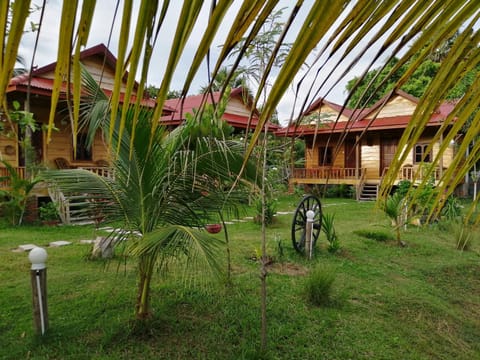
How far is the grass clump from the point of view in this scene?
25.0 feet

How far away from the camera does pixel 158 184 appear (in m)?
2.87

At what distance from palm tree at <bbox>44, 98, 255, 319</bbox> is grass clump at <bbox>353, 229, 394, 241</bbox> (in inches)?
221

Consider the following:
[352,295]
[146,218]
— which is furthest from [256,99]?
[352,295]

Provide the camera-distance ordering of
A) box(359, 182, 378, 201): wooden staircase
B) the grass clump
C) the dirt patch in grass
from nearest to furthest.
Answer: the dirt patch in grass < the grass clump < box(359, 182, 378, 201): wooden staircase

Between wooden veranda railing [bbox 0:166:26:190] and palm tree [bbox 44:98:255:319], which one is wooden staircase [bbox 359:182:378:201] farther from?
palm tree [bbox 44:98:255:319]

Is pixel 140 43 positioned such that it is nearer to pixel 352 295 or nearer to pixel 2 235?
pixel 352 295

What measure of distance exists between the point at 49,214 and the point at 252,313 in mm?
7142

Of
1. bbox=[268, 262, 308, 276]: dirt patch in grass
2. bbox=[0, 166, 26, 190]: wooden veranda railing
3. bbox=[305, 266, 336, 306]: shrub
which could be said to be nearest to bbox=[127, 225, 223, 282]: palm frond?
bbox=[305, 266, 336, 306]: shrub

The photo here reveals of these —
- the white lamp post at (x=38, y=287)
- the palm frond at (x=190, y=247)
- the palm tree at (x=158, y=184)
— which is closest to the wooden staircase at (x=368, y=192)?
the palm tree at (x=158, y=184)

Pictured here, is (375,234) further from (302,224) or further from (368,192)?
(368,192)

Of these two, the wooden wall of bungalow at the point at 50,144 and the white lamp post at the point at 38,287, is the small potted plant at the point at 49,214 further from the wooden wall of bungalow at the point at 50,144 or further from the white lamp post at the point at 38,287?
the white lamp post at the point at 38,287

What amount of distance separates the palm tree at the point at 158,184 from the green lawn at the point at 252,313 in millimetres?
495

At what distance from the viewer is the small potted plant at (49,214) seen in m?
8.59

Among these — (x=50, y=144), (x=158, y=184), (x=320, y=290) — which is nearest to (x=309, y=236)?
(x=320, y=290)
